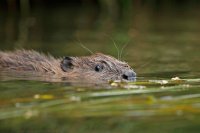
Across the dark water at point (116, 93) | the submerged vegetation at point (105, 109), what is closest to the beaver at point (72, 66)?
the dark water at point (116, 93)

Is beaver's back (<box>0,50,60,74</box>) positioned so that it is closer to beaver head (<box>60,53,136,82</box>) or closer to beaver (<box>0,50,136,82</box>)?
beaver (<box>0,50,136,82</box>)

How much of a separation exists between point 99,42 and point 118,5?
19.6 feet

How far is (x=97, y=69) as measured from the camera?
6.72m

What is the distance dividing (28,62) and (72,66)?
537 mm

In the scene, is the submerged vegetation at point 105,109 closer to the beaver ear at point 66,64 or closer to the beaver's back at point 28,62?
the beaver ear at point 66,64

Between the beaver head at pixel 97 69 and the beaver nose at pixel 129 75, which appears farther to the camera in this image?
the beaver head at pixel 97 69

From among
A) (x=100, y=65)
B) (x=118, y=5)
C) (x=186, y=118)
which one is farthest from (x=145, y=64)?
(x=118, y=5)

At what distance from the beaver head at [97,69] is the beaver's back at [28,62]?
0.16 m

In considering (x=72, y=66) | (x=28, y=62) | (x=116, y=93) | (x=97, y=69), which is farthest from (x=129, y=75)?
(x=116, y=93)

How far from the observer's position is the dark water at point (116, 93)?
4.12 metres

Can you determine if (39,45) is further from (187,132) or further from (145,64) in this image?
(187,132)

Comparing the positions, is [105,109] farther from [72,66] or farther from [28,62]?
[28,62]

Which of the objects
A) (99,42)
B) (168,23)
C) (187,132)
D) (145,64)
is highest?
(168,23)

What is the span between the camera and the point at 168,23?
13.6 meters
